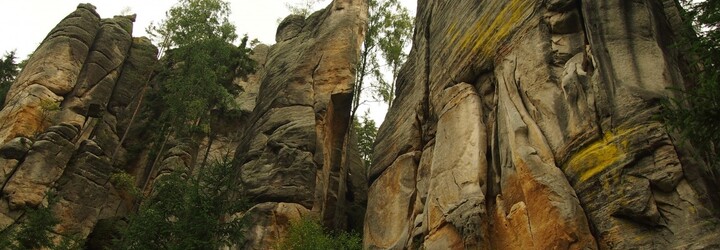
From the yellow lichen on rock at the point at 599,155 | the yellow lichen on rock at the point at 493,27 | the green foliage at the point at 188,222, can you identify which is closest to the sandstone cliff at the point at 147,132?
the green foliage at the point at 188,222

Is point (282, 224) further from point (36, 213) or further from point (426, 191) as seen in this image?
point (36, 213)

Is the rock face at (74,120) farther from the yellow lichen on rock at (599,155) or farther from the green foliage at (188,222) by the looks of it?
the yellow lichen on rock at (599,155)

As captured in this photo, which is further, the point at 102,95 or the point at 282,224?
the point at 102,95

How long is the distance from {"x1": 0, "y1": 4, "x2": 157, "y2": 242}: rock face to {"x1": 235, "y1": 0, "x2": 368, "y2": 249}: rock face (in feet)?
19.5

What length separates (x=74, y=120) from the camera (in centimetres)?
2862

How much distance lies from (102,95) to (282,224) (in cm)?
1486

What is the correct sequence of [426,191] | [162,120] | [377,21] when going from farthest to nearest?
1. [377,21]
2. [162,120]
3. [426,191]

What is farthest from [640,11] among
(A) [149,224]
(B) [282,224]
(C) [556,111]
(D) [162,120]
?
(D) [162,120]

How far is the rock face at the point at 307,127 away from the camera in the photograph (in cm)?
2169

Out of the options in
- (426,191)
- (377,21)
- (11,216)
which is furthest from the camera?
(377,21)

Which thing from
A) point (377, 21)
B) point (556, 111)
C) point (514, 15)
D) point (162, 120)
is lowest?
point (556, 111)

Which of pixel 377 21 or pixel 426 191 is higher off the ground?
pixel 377 21

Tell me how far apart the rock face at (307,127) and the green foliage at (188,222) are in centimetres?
165

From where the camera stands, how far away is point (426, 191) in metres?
17.3
